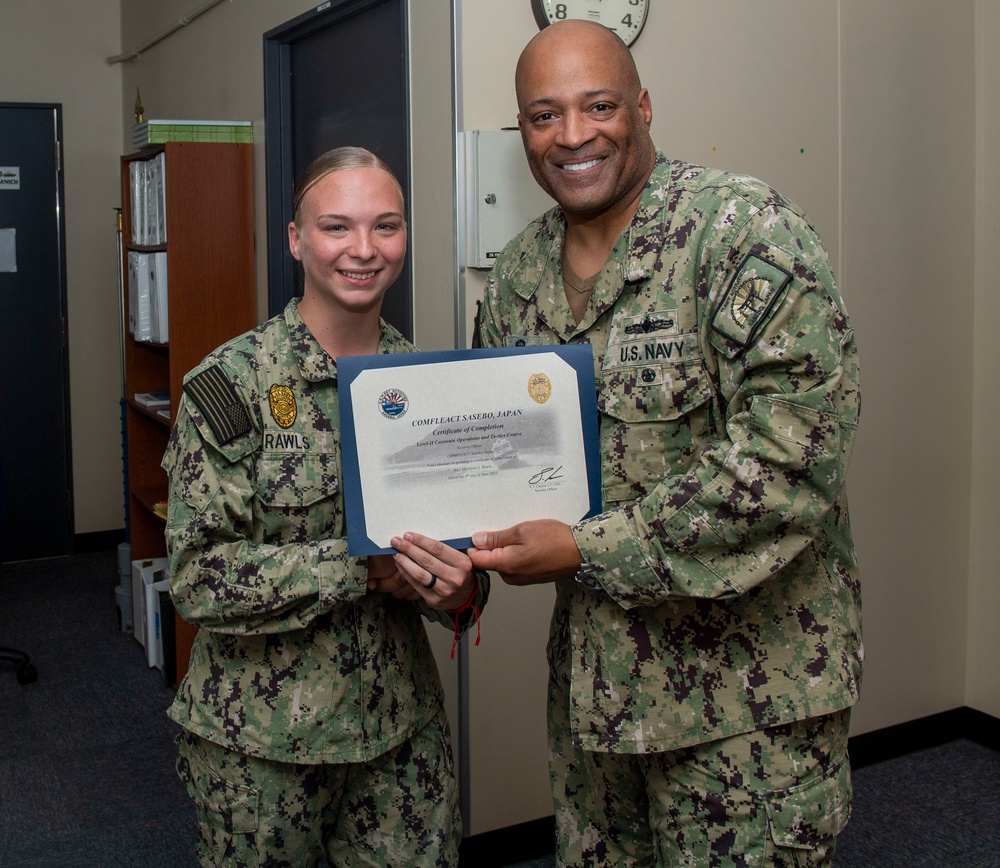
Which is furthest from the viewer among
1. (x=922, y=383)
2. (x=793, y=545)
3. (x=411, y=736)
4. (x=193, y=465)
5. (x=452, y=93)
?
(x=922, y=383)

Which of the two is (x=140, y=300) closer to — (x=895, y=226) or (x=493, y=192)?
(x=493, y=192)

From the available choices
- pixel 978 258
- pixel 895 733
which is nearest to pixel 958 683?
pixel 895 733

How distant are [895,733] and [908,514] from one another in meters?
0.64

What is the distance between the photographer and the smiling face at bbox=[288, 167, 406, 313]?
1440 millimetres

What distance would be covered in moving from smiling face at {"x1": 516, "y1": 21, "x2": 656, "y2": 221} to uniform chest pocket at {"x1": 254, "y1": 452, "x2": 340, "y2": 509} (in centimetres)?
51

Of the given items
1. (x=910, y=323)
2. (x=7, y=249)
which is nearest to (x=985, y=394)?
(x=910, y=323)

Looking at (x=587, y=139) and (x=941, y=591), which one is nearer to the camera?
(x=587, y=139)

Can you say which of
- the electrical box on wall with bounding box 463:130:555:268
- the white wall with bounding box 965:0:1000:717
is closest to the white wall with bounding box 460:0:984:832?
the white wall with bounding box 965:0:1000:717

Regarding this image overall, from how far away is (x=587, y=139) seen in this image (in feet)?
4.60

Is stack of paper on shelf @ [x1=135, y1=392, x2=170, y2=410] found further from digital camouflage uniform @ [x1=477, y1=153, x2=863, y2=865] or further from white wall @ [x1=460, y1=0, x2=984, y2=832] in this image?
digital camouflage uniform @ [x1=477, y1=153, x2=863, y2=865]

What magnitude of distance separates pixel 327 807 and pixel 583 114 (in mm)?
1071

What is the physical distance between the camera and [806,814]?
1.34 metres

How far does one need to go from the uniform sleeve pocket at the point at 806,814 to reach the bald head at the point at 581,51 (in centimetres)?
97

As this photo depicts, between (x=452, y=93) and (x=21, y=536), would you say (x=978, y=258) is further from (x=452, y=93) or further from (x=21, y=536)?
(x=21, y=536)
